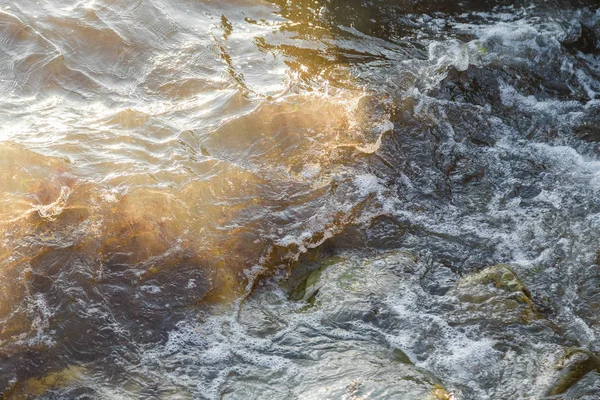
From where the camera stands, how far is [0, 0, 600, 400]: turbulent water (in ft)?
12.3

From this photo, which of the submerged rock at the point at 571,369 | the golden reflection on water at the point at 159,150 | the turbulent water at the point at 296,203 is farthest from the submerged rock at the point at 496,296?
the golden reflection on water at the point at 159,150

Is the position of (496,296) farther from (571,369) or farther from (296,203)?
(296,203)

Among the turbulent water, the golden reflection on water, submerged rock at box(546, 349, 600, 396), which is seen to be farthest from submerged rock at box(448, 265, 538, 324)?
the golden reflection on water

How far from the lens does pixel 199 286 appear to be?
Answer: 14.1ft

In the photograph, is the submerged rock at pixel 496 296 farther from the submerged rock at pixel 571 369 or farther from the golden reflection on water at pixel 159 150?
the golden reflection on water at pixel 159 150

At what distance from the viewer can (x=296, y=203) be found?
4887 millimetres

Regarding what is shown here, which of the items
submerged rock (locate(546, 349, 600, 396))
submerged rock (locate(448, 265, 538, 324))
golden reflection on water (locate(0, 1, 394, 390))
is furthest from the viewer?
golden reflection on water (locate(0, 1, 394, 390))

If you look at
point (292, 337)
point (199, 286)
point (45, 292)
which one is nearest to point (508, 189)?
point (292, 337)

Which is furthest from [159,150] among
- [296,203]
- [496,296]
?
[496,296]

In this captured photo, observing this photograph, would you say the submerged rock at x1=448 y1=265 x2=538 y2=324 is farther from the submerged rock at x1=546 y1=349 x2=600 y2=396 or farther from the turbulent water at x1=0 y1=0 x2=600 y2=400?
the submerged rock at x1=546 y1=349 x2=600 y2=396

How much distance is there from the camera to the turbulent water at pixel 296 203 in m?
3.76

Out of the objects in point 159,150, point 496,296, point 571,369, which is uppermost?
point 159,150

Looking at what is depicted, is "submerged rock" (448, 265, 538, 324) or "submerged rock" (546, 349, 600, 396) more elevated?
"submerged rock" (448, 265, 538, 324)

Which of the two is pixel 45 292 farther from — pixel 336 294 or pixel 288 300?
pixel 336 294
